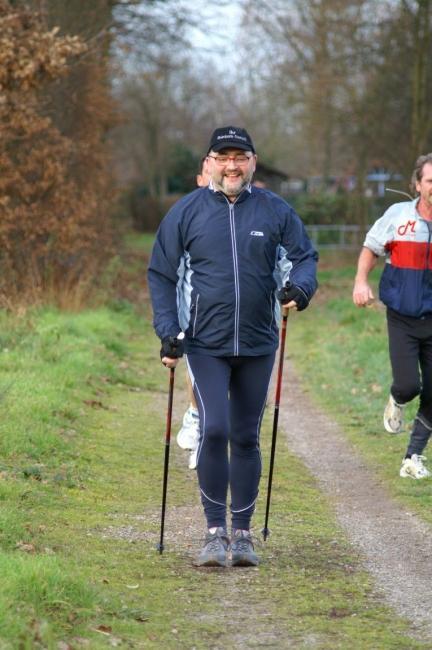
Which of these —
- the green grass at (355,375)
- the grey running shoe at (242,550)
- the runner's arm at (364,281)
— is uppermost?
the runner's arm at (364,281)

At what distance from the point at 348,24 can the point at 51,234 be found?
13215mm

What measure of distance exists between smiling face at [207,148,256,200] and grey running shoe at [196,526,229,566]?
1737 millimetres

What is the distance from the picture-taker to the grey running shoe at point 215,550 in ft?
20.1

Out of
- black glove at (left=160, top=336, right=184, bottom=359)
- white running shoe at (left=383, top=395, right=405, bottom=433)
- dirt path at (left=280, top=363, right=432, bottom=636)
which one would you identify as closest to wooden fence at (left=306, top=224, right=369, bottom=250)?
dirt path at (left=280, top=363, right=432, bottom=636)

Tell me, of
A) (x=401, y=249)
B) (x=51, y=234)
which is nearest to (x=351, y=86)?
(x=51, y=234)

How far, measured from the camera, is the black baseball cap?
6.17 meters

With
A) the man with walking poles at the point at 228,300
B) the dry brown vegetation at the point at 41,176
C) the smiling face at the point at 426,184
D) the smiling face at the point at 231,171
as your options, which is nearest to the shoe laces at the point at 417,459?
the smiling face at the point at 426,184

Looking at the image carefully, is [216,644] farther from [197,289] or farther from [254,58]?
[254,58]

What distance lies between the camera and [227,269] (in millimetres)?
6125

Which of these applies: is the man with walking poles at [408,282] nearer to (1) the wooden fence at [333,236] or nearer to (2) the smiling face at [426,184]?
(2) the smiling face at [426,184]

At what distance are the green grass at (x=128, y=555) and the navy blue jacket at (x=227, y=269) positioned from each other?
115cm

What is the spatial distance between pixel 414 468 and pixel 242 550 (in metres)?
2.61

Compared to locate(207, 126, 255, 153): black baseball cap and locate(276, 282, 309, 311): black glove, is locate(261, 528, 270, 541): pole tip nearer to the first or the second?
locate(276, 282, 309, 311): black glove

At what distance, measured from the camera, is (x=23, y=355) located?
1250cm
